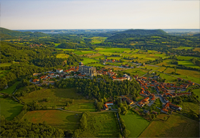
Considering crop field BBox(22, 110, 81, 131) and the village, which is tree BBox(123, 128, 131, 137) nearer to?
the village

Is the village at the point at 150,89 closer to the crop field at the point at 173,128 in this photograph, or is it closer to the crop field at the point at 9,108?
the crop field at the point at 173,128

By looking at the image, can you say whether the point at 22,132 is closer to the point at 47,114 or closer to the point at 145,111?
the point at 47,114

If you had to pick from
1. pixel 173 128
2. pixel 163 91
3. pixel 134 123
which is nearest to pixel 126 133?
pixel 134 123

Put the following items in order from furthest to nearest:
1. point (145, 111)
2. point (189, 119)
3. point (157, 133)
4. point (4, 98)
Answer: point (4, 98)
point (145, 111)
point (189, 119)
point (157, 133)

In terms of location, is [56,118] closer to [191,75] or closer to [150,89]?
[150,89]

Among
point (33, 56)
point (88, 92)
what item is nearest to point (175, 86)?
point (88, 92)

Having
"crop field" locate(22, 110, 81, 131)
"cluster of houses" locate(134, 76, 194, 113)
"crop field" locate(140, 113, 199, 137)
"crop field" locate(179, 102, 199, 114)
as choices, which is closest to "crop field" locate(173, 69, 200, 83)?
"cluster of houses" locate(134, 76, 194, 113)
